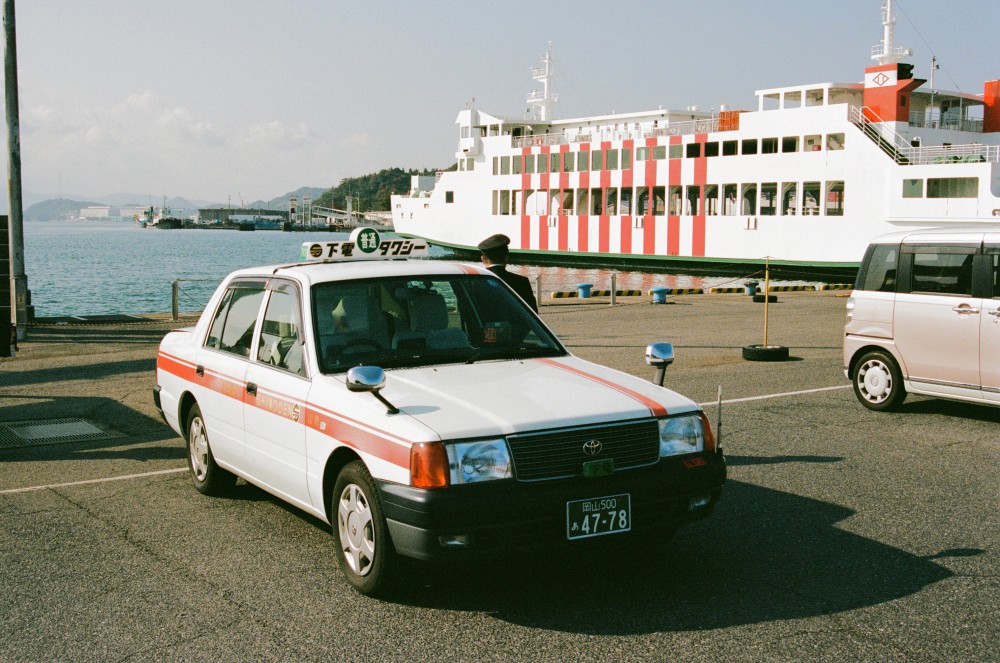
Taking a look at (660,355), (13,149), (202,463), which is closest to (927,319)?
(660,355)

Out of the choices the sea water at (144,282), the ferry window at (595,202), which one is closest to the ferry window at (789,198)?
the sea water at (144,282)

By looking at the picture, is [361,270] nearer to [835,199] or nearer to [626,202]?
[835,199]

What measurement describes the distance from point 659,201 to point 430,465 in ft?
161

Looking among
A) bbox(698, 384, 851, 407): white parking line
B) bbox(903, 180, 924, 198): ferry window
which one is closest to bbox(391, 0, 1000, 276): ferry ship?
bbox(903, 180, 924, 198): ferry window

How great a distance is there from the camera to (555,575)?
498 centimetres

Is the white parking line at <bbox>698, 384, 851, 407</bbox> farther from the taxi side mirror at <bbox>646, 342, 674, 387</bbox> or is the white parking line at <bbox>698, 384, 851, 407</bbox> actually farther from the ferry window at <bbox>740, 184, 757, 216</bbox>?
the ferry window at <bbox>740, 184, 757, 216</bbox>

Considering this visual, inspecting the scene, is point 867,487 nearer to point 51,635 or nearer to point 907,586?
point 907,586

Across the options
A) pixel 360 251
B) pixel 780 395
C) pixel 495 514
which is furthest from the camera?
pixel 780 395

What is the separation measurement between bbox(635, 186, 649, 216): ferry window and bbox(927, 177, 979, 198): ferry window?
667 inches

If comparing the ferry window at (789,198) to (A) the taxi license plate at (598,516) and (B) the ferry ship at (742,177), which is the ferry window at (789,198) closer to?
(B) the ferry ship at (742,177)

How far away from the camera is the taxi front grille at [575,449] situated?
437 centimetres

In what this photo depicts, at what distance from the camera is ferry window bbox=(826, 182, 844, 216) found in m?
A: 42.4

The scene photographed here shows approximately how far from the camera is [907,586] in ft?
15.6

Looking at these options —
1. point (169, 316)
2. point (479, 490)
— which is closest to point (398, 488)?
point (479, 490)
